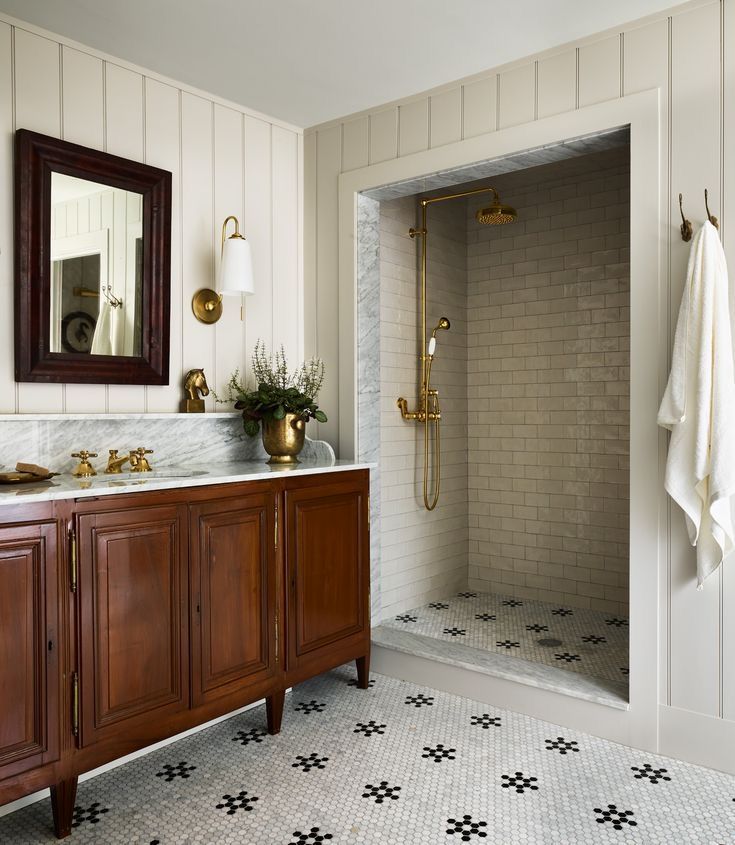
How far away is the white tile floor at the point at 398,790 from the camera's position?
208 cm

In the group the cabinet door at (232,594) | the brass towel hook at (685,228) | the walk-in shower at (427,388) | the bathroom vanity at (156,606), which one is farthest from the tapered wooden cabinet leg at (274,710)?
the brass towel hook at (685,228)

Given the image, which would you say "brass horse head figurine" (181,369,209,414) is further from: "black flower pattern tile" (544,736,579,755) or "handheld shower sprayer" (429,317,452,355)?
"black flower pattern tile" (544,736,579,755)

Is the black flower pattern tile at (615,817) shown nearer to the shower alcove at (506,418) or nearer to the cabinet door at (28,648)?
the shower alcove at (506,418)

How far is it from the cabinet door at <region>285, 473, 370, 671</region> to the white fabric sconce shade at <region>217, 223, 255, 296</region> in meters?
0.87

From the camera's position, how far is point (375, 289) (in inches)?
137

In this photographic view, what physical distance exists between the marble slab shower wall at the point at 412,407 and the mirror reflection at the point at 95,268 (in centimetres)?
136

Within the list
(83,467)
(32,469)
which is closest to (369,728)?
(83,467)

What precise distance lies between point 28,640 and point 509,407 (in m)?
2.98

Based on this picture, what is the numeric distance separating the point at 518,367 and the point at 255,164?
6.21 feet

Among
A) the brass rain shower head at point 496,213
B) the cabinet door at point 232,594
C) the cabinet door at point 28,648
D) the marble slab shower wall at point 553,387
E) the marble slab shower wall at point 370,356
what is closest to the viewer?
the cabinet door at point 28,648

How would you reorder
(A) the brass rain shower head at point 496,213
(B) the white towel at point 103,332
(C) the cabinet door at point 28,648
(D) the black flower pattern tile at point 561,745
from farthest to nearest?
(A) the brass rain shower head at point 496,213 → (B) the white towel at point 103,332 → (D) the black flower pattern tile at point 561,745 → (C) the cabinet door at point 28,648

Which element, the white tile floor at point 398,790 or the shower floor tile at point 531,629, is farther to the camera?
the shower floor tile at point 531,629

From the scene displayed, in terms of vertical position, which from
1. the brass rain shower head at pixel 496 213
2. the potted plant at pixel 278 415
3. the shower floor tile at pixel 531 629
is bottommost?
the shower floor tile at pixel 531 629

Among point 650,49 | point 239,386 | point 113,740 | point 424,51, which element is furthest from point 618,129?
point 113,740
